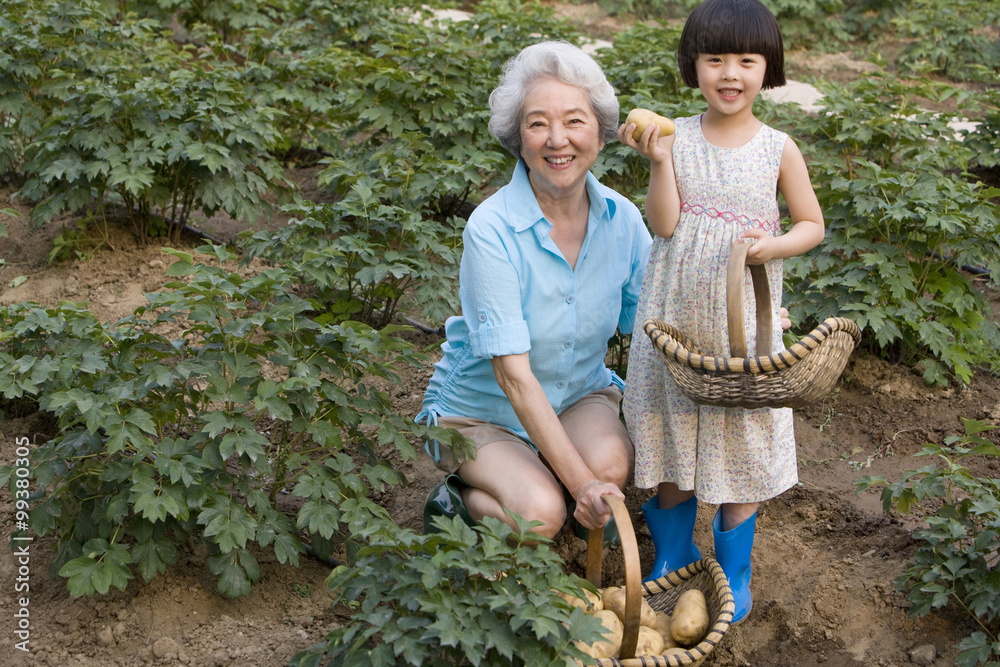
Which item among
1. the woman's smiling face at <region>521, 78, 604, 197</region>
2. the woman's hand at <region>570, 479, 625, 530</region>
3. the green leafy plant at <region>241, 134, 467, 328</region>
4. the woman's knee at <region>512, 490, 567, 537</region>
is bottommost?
the woman's knee at <region>512, 490, 567, 537</region>

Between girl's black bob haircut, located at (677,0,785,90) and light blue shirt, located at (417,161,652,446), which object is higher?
girl's black bob haircut, located at (677,0,785,90)

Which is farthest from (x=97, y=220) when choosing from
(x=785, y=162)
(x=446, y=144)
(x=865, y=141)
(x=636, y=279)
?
(x=865, y=141)

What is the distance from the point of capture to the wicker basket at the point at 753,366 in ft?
6.68

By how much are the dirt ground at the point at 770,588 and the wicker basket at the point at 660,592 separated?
→ 218 millimetres

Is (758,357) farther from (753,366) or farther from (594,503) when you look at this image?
(594,503)

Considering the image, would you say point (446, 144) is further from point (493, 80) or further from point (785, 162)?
point (785, 162)

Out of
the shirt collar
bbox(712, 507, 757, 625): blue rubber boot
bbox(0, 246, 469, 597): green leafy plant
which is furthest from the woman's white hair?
bbox(712, 507, 757, 625): blue rubber boot

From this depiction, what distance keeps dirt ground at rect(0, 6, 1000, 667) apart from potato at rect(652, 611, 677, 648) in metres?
0.23

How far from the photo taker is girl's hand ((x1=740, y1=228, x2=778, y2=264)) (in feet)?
7.19

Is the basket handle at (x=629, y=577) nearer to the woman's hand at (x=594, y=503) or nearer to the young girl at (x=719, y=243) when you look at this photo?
the woman's hand at (x=594, y=503)

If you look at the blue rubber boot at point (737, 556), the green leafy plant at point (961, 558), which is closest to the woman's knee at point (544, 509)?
the blue rubber boot at point (737, 556)

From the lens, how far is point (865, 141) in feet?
13.9

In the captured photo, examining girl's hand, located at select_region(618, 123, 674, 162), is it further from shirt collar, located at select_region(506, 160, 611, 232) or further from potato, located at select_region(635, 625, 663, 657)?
potato, located at select_region(635, 625, 663, 657)

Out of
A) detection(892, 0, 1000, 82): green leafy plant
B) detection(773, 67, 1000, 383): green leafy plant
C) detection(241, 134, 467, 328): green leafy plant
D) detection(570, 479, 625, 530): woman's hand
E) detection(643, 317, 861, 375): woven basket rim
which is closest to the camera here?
detection(643, 317, 861, 375): woven basket rim
